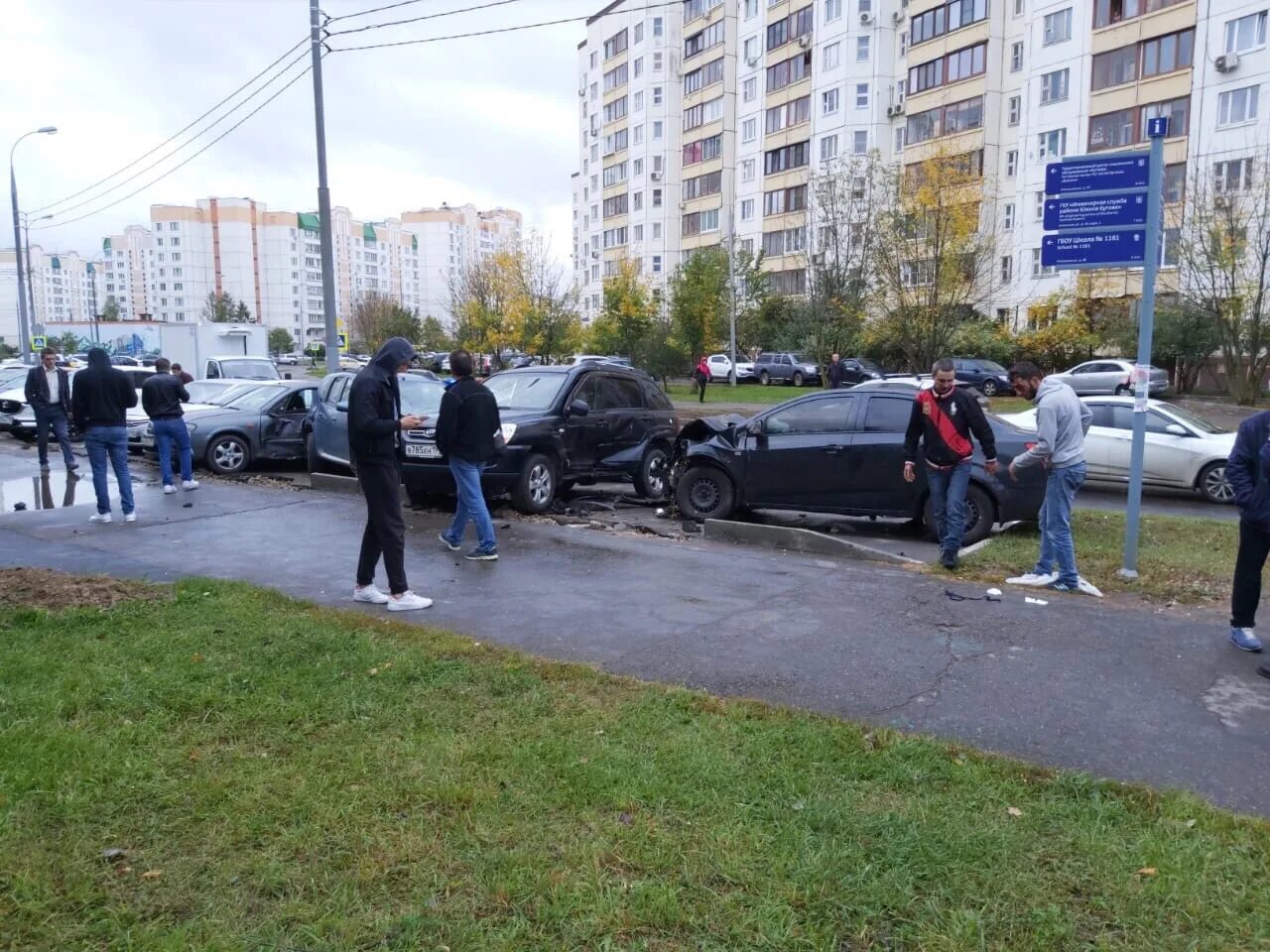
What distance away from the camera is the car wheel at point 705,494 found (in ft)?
37.3

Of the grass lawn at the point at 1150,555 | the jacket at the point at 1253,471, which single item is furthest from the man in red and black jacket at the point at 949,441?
the jacket at the point at 1253,471

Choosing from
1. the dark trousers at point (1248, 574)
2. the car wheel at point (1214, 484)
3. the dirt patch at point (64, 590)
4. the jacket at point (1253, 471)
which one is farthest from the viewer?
the car wheel at point (1214, 484)

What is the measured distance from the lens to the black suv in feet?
37.4

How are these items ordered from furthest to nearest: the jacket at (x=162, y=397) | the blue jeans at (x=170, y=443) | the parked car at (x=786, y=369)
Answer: the parked car at (x=786, y=369)
the blue jeans at (x=170, y=443)
the jacket at (x=162, y=397)

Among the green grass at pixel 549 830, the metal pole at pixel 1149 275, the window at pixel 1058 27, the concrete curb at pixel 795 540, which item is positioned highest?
the window at pixel 1058 27

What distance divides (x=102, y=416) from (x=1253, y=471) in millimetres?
10502

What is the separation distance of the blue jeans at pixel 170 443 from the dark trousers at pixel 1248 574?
1147cm

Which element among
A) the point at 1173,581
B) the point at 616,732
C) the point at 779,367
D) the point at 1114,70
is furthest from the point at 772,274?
the point at 616,732

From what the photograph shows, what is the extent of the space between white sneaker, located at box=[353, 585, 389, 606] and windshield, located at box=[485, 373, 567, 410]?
4.91 m

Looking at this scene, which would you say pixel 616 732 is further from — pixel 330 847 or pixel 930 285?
pixel 930 285

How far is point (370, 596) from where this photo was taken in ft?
23.6

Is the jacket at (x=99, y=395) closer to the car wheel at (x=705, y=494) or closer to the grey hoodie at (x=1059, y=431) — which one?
the car wheel at (x=705, y=494)

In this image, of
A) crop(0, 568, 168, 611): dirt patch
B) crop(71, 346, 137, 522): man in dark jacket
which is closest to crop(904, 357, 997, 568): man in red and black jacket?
crop(0, 568, 168, 611): dirt patch

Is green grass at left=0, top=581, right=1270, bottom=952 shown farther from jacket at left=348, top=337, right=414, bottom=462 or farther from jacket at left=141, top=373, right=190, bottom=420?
jacket at left=141, top=373, right=190, bottom=420
